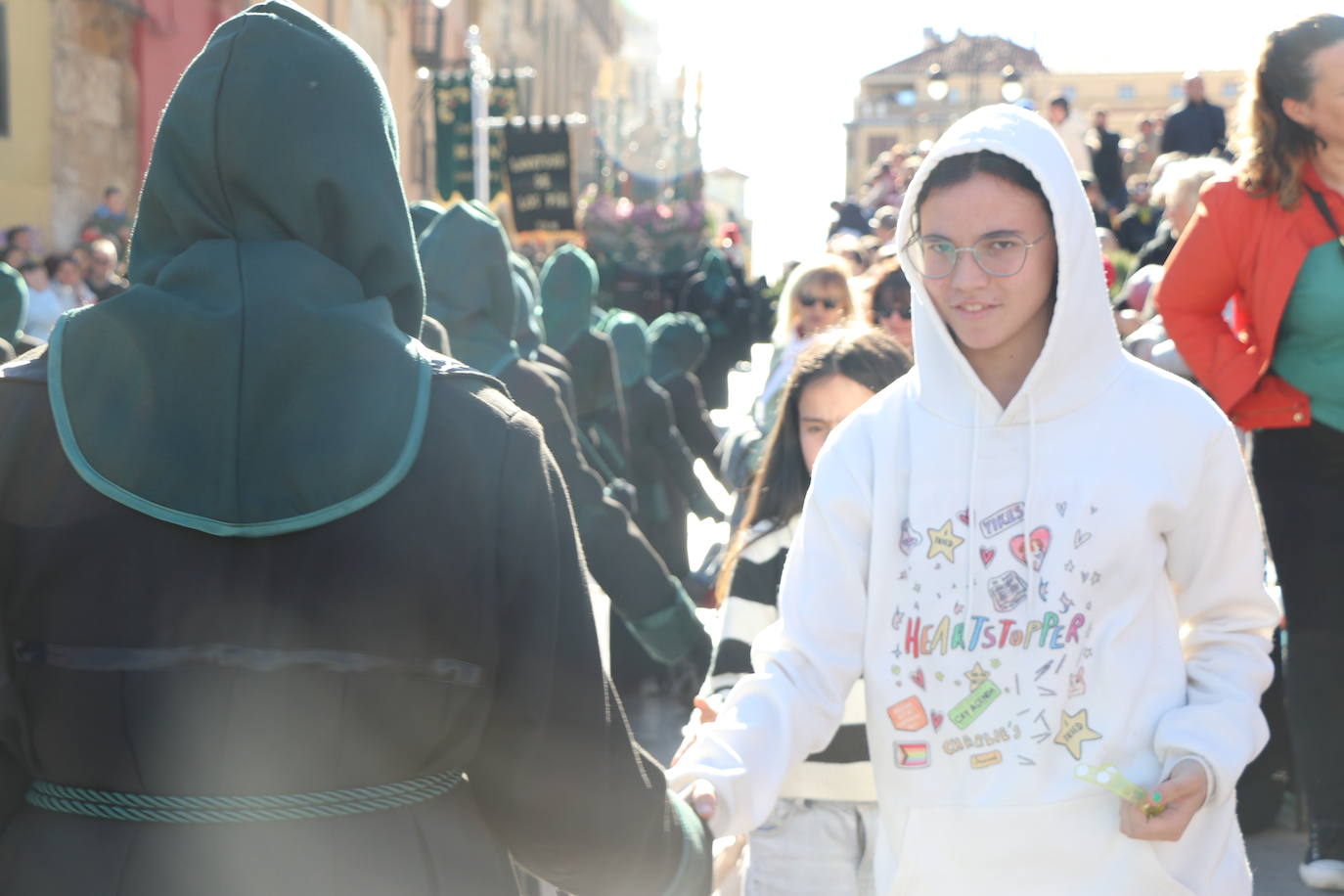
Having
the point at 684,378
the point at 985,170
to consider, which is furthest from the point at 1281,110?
the point at 684,378

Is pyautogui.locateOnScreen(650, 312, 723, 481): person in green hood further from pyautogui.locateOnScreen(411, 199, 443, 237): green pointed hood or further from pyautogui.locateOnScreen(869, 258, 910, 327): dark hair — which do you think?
pyautogui.locateOnScreen(411, 199, 443, 237): green pointed hood

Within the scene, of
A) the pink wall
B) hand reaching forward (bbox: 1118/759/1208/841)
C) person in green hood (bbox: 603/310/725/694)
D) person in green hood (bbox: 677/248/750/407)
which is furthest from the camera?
the pink wall

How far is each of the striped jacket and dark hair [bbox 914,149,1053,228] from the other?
3.18 feet

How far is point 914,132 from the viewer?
98.4 metres

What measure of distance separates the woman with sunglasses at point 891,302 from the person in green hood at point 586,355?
1.71 m

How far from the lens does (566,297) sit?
27.7 ft

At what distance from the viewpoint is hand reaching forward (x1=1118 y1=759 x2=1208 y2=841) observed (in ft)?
8.11

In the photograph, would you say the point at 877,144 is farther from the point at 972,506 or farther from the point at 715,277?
the point at 972,506

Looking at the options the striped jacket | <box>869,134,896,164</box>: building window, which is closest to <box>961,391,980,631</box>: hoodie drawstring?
the striped jacket

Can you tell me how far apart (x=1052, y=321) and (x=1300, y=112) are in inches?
78.4

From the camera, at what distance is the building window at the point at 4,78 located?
729 inches

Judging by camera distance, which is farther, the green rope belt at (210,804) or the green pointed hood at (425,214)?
the green pointed hood at (425,214)

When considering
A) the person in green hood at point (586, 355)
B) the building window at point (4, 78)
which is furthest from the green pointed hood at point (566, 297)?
the building window at point (4, 78)

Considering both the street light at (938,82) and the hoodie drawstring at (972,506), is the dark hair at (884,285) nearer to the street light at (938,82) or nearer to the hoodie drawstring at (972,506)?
the hoodie drawstring at (972,506)
